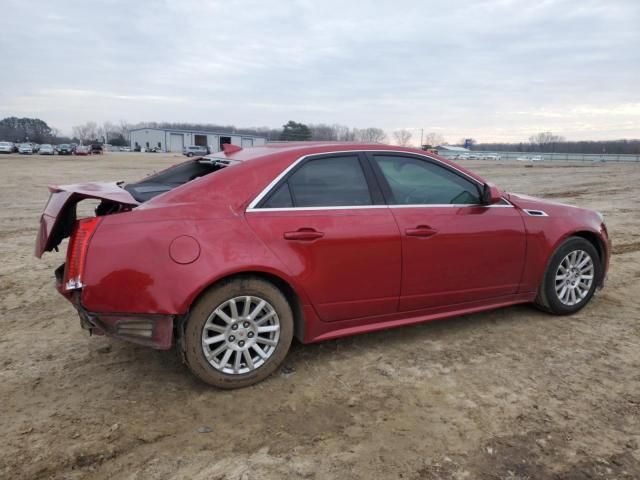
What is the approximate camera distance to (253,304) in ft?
10.4

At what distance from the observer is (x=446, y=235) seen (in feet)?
12.2

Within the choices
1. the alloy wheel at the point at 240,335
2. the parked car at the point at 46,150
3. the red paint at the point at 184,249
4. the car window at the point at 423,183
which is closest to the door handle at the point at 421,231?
the car window at the point at 423,183

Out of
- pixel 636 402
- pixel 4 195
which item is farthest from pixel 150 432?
pixel 4 195

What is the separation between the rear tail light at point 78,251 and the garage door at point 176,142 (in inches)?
3847

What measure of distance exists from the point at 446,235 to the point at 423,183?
0.47 meters

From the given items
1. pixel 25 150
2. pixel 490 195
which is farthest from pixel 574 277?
pixel 25 150

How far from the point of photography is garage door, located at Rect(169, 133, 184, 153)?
95.9 metres

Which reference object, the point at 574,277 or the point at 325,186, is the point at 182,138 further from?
the point at 325,186

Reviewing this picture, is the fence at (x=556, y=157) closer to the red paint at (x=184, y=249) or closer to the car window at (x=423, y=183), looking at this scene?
the car window at (x=423, y=183)

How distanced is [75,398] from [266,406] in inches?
47.9

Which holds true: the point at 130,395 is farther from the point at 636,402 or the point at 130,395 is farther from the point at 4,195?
the point at 4,195

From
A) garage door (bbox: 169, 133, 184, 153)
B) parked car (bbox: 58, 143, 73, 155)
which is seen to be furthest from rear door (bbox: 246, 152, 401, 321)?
garage door (bbox: 169, 133, 184, 153)

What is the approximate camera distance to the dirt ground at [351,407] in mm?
2453

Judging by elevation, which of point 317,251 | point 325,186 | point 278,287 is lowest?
point 278,287
